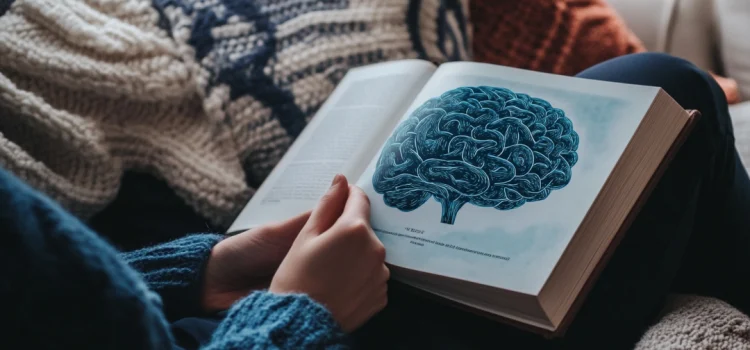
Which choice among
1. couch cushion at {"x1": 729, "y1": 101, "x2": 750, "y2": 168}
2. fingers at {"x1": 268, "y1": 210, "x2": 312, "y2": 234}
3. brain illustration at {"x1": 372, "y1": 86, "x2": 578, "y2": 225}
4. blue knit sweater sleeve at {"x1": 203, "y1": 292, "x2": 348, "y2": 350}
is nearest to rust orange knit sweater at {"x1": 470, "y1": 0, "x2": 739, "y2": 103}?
couch cushion at {"x1": 729, "y1": 101, "x2": 750, "y2": 168}

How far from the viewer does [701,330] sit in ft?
1.88

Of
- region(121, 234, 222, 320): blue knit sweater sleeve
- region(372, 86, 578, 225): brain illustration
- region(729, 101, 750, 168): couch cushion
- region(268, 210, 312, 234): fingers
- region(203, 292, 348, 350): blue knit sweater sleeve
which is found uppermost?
region(372, 86, 578, 225): brain illustration

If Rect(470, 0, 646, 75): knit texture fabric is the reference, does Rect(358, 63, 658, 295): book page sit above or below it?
above

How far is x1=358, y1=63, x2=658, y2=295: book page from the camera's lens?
53 centimetres

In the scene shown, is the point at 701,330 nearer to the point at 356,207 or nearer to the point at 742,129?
the point at 356,207

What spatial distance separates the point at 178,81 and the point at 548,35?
523 mm

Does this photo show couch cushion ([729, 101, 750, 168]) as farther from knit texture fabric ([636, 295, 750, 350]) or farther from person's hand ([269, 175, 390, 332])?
person's hand ([269, 175, 390, 332])

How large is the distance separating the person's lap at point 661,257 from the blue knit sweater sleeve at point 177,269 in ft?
0.51

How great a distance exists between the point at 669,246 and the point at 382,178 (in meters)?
0.25

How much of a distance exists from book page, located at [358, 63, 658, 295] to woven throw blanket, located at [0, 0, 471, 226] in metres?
0.21

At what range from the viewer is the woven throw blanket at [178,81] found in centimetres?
72

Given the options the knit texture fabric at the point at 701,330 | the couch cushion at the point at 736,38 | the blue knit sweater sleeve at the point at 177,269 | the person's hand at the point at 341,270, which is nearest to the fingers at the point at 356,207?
the person's hand at the point at 341,270

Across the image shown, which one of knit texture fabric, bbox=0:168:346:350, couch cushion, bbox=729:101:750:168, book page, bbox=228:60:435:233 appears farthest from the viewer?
couch cushion, bbox=729:101:750:168

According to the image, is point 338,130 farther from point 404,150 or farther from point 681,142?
point 681,142
